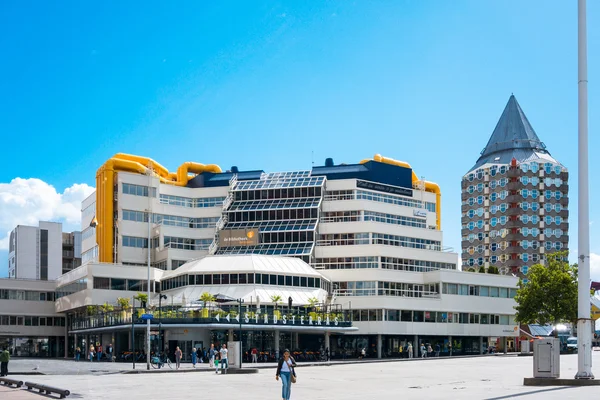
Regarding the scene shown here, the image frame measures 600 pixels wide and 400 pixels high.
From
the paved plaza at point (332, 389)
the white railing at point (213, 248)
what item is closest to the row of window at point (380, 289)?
the white railing at point (213, 248)

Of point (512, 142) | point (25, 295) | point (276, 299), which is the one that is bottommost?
point (25, 295)

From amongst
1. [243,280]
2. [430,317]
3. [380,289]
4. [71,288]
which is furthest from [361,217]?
[71,288]

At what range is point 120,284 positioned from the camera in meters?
92.2

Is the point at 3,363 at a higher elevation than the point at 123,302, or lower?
lower

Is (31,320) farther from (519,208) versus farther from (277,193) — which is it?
(519,208)

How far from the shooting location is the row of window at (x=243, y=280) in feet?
282

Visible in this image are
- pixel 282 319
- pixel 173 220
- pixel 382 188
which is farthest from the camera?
pixel 382 188

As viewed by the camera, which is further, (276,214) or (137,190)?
(276,214)

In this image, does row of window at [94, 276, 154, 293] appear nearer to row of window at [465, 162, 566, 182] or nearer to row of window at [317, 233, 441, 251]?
row of window at [317, 233, 441, 251]

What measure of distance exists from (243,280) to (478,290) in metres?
34.4

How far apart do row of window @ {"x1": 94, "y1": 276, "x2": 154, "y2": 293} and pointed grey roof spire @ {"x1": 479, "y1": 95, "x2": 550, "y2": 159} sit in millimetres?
100260

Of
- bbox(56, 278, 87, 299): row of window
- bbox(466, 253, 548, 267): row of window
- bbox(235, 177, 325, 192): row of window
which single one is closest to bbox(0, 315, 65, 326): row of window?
bbox(56, 278, 87, 299): row of window

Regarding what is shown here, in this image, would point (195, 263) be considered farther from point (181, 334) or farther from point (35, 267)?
point (35, 267)

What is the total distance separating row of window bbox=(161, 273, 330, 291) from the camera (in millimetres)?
86000
